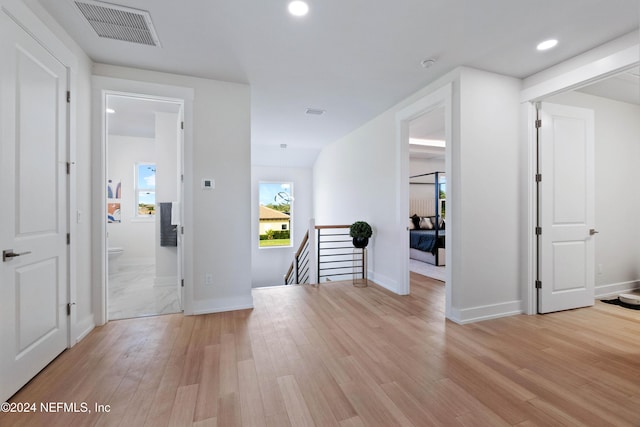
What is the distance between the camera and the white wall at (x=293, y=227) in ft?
24.7

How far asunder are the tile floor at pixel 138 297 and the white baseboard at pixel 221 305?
0.38 metres

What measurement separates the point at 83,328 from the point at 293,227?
561 centimetres

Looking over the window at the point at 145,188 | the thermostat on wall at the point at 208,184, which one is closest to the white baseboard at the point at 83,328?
the thermostat on wall at the point at 208,184

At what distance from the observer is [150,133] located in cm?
526

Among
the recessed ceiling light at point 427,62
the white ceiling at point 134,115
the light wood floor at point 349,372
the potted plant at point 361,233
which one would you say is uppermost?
the white ceiling at point 134,115

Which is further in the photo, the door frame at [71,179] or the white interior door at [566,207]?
the white interior door at [566,207]

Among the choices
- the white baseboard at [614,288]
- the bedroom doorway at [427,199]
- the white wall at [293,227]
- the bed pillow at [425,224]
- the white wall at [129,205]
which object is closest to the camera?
the white baseboard at [614,288]

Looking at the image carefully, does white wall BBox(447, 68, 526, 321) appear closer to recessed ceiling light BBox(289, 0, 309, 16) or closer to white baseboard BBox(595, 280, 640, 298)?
white baseboard BBox(595, 280, 640, 298)

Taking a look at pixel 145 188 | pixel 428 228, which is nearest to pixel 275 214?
pixel 145 188

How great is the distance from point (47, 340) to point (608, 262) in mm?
6261

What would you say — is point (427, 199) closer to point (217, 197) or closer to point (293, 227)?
point (293, 227)

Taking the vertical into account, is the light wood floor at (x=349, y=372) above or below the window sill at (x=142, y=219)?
below

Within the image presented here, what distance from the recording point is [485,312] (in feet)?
9.45

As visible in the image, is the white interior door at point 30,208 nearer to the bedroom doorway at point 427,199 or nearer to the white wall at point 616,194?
the bedroom doorway at point 427,199
